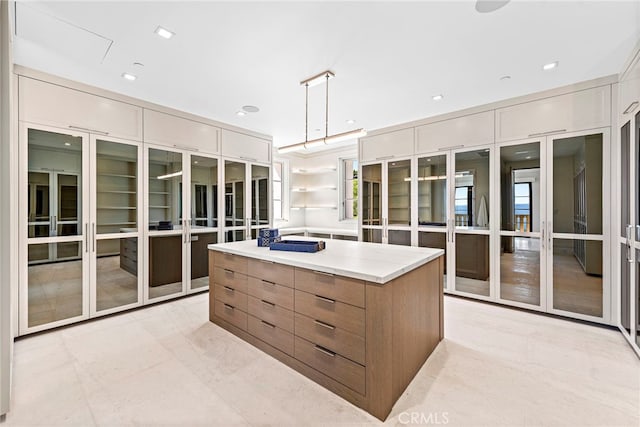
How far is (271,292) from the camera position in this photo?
235cm

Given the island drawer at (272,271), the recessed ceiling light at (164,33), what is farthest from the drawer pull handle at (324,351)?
the recessed ceiling light at (164,33)

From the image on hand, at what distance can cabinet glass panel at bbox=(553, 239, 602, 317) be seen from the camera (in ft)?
9.87

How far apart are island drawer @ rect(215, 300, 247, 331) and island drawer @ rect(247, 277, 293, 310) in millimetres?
288

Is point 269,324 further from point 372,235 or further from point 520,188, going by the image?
point 520,188

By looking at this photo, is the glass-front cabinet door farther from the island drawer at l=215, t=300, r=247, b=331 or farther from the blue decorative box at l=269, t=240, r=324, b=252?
the blue decorative box at l=269, t=240, r=324, b=252

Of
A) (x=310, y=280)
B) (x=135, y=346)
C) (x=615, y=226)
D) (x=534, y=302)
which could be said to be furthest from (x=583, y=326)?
(x=135, y=346)

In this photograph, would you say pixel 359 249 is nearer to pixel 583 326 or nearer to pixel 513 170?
pixel 513 170

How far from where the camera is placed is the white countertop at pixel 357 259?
1760 millimetres

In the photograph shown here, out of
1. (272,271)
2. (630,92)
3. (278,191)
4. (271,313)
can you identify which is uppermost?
(630,92)

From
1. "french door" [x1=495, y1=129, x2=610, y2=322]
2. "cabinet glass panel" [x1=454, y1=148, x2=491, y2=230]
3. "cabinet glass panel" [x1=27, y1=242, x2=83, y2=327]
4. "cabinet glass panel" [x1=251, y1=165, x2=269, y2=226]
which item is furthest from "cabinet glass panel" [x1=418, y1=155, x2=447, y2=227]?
"cabinet glass panel" [x1=27, y1=242, x2=83, y2=327]

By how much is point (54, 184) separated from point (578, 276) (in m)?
5.65

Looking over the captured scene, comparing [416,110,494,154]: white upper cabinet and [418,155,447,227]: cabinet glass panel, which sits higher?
[416,110,494,154]: white upper cabinet

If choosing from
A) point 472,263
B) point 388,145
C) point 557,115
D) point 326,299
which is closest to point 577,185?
point 557,115

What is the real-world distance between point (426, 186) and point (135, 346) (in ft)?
13.3
